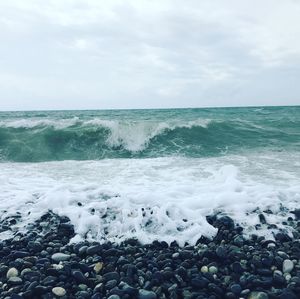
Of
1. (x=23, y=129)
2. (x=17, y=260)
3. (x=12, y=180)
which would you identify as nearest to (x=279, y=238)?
(x=17, y=260)

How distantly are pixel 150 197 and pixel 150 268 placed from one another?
1861 mm

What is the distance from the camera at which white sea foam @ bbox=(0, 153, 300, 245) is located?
4.51m

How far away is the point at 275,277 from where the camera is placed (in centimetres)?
330

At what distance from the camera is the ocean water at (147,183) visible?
4600 mm

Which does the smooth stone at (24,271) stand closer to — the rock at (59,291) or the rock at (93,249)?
the rock at (59,291)

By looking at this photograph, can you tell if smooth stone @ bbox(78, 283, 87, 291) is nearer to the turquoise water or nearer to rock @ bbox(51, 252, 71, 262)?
rock @ bbox(51, 252, 71, 262)

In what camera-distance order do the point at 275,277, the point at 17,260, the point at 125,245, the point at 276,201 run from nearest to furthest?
1. the point at 275,277
2. the point at 17,260
3. the point at 125,245
4. the point at 276,201

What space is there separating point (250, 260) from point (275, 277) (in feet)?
1.22

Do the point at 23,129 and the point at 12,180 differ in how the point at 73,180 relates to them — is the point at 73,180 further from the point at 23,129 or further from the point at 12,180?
the point at 23,129

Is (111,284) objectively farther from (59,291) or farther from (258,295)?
(258,295)

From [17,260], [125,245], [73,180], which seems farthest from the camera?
[73,180]

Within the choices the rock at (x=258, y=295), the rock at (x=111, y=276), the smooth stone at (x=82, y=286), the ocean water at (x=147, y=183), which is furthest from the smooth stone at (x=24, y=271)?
the rock at (x=258, y=295)

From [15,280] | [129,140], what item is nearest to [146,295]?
[15,280]

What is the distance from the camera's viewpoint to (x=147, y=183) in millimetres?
6406
